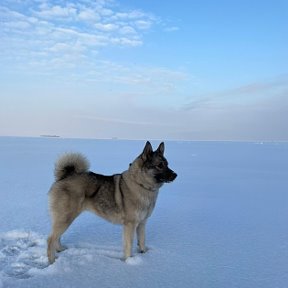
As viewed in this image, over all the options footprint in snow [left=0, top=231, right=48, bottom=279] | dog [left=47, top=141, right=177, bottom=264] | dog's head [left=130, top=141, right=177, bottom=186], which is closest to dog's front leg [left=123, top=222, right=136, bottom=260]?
dog [left=47, top=141, right=177, bottom=264]

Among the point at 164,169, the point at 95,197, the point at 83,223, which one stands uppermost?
the point at 164,169

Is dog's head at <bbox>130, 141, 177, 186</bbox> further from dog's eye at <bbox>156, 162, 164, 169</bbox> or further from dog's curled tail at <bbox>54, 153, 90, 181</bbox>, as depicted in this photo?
dog's curled tail at <bbox>54, 153, 90, 181</bbox>

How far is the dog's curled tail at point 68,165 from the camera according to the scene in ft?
16.1

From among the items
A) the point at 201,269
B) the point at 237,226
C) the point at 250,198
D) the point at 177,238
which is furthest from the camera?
the point at 250,198

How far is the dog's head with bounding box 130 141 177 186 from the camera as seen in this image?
479 centimetres

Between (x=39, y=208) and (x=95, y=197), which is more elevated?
(x=95, y=197)

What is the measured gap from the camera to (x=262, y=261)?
434 cm

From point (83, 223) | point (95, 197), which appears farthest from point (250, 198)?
point (95, 197)

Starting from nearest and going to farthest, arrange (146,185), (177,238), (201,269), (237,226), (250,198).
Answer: (201,269)
(146,185)
(177,238)
(237,226)
(250,198)

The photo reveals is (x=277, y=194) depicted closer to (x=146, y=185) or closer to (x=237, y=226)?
(x=237, y=226)

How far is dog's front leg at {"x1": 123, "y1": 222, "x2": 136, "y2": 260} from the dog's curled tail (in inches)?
43.1

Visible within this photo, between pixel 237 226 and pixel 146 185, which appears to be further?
pixel 237 226

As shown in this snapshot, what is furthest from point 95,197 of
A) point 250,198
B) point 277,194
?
point 277,194

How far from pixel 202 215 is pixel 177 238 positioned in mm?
1698
